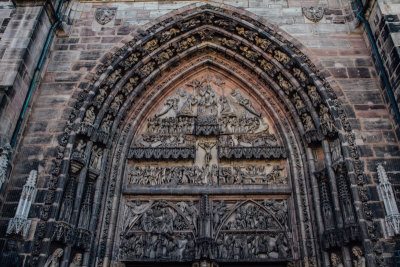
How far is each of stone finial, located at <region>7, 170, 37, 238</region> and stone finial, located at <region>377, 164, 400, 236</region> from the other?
6.31 m

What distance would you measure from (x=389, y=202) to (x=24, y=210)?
21.2ft

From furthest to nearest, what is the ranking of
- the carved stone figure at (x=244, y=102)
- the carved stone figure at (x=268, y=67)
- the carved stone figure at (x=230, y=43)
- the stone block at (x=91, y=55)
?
the carved stone figure at (x=230, y=43) < the carved stone figure at (x=244, y=102) < the carved stone figure at (x=268, y=67) < the stone block at (x=91, y=55)

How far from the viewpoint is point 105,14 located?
941 centimetres

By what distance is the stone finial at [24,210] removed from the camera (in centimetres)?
611

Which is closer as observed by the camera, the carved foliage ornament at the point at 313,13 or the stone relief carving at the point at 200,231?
the stone relief carving at the point at 200,231

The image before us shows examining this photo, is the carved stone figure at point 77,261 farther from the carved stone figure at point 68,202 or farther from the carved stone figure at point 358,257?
the carved stone figure at point 358,257

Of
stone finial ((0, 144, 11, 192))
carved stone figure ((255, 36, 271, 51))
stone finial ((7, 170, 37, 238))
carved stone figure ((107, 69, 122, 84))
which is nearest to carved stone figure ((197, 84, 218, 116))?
carved stone figure ((255, 36, 271, 51))

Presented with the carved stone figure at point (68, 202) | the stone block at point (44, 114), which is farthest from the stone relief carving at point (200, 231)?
the stone block at point (44, 114)

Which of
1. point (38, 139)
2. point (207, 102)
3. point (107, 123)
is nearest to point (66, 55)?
point (107, 123)

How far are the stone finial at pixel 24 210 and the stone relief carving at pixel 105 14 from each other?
4535mm

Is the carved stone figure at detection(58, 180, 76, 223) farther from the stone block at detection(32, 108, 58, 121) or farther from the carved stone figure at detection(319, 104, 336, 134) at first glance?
the carved stone figure at detection(319, 104, 336, 134)

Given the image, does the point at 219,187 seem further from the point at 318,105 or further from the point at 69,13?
the point at 69,13

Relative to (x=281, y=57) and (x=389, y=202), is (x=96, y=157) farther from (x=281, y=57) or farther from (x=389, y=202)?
(x=389, y=202)

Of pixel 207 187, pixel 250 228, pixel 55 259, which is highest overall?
pixel 207 187
